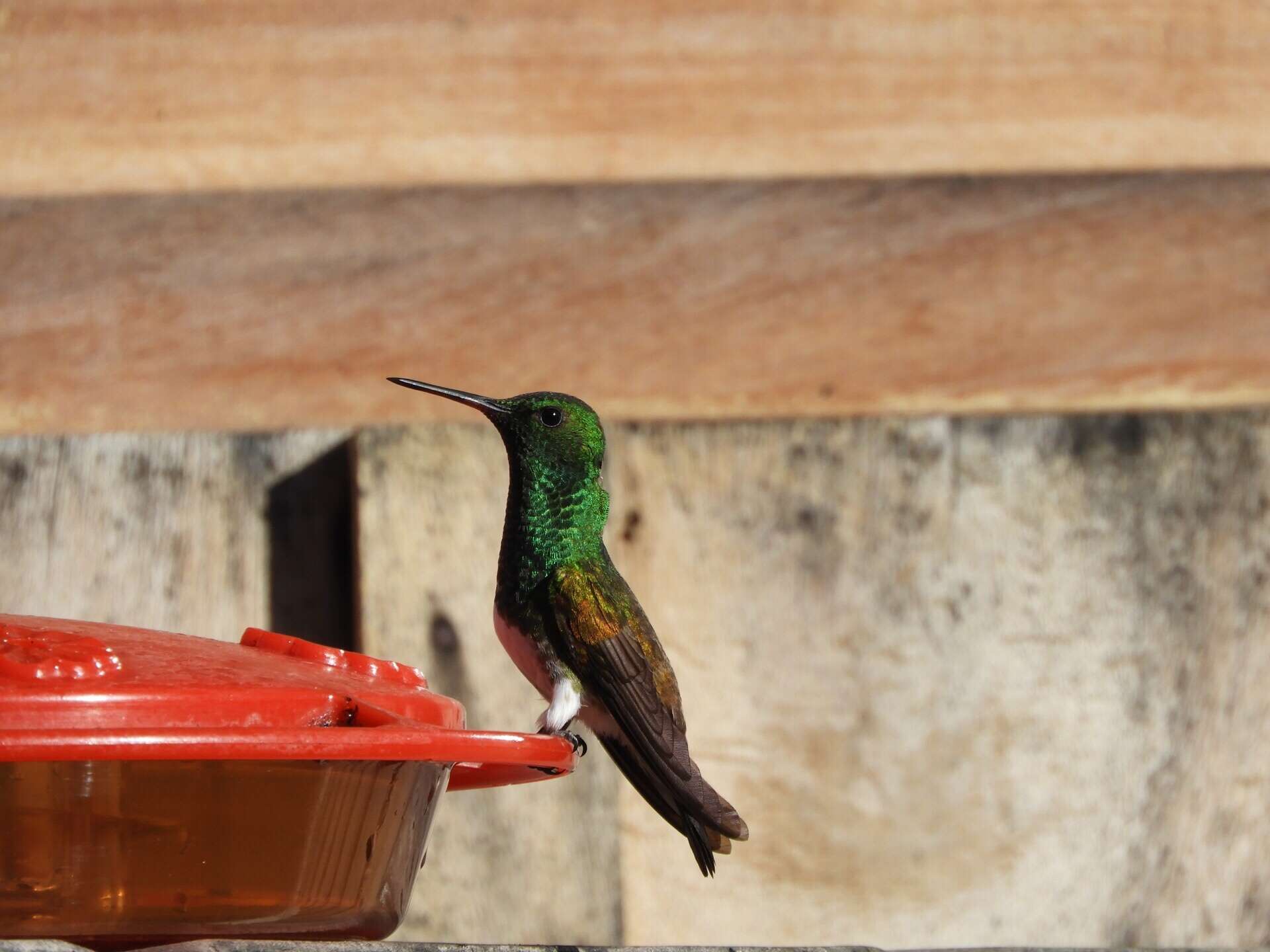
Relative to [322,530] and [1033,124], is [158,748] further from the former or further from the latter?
[1033,124]

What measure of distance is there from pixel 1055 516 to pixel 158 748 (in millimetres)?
1778

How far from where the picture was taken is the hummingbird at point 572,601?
2.06 m

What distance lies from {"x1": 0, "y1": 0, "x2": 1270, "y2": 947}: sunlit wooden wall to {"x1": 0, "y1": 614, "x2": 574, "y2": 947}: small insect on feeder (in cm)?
101

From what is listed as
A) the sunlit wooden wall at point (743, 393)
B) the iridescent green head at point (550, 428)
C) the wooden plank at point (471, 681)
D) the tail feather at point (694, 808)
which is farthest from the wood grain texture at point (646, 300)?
the tail feather at point (694, 808)

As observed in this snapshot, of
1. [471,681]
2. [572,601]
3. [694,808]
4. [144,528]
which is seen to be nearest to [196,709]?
[694,808]

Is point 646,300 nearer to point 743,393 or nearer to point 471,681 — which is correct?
point 743,393

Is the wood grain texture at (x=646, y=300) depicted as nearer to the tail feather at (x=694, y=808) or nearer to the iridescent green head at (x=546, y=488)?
the iridescent green head at (x=546, y=488)

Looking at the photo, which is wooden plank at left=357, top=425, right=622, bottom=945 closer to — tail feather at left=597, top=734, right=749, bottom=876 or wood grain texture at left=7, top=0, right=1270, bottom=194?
tail feather at left=597, top=734, right=749, bottom=876

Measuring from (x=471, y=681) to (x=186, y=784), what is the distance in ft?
3.78

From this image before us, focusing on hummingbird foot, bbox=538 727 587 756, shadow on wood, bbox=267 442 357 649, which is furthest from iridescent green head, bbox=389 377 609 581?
shadow on wood, bbox=267 442 357 649

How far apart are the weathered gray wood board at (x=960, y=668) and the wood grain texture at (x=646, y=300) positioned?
0.17 metres

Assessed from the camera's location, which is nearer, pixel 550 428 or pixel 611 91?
pixel 550 428

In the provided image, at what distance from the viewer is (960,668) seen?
2.62 meters

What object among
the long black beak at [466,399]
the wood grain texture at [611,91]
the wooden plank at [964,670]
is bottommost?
the wooden plank at [964,670]
